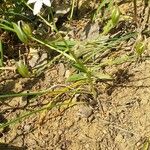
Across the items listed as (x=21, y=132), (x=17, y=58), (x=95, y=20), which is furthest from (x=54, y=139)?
(x=95, y=20)

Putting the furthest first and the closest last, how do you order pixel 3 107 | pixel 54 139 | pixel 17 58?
pixel 17 58 → pixel 3 107 → pixel 54 139

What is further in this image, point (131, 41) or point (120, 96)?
point (131, 41)

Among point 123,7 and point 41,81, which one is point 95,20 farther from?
point 41,81

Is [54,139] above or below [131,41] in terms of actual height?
below

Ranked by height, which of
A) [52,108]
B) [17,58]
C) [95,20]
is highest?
[95,20]

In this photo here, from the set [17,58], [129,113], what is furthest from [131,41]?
[17,58]

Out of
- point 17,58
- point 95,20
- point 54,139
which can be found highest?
point 95,20

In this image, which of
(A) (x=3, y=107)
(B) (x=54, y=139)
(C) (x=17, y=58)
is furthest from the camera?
(C) (x=17, y=58)

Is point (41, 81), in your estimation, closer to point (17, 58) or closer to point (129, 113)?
point (17, 58)

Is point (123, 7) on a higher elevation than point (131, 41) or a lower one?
higher
